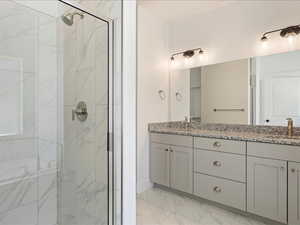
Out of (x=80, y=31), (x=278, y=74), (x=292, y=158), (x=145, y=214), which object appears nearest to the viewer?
(x=80, y=31)

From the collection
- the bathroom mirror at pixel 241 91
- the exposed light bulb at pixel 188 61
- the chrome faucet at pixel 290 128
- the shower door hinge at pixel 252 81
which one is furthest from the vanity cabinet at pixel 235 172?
the exposed light bulb at pixel 188 61

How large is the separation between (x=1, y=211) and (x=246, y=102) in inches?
104

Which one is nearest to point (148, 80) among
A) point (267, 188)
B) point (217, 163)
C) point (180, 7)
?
point (180, 7)

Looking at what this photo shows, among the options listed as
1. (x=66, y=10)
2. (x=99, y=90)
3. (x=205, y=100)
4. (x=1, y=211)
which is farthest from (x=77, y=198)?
(x=205, y=100)

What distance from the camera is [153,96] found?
10.0ft

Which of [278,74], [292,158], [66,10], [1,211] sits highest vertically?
[66,10]

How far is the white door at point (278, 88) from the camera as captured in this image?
2248 millimetres

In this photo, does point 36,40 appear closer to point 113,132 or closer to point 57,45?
point 57,45

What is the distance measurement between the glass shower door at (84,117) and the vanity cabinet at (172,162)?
1.28m

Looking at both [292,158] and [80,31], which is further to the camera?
[292,158]

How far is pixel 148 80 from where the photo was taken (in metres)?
2.98

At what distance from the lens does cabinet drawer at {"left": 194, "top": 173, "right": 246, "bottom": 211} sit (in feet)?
6.96

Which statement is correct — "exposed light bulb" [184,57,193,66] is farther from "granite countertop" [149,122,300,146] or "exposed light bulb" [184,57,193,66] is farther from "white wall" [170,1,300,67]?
"granite countertop" [149,122,300,146]

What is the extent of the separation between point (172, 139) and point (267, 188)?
1164 mm
